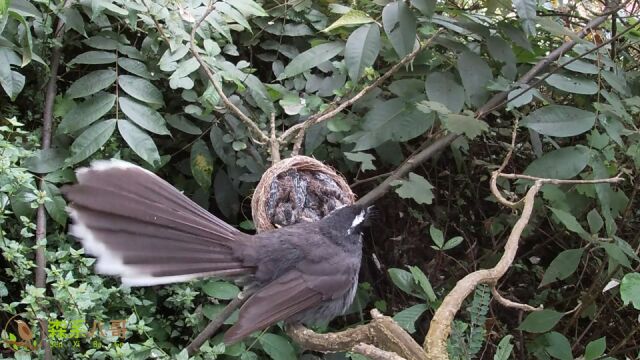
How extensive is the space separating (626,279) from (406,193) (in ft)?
2.83

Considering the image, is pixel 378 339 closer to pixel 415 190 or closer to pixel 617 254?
pixel 415 190

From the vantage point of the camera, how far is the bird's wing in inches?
84.1

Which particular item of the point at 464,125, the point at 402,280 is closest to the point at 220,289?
the point at 402,280

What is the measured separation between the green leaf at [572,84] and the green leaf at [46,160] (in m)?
2.03

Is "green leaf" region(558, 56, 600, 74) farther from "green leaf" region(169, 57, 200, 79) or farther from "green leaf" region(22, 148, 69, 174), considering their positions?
"green leaf" region(22, 148, 69, 174)

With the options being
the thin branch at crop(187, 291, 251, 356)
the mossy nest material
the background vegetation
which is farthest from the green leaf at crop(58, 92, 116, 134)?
the thin branch at crop(187, 291, 251, 356)

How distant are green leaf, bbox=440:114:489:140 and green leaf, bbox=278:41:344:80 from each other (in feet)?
2.03

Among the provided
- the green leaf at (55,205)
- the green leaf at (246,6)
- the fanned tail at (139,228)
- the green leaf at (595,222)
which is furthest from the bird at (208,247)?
the green leaf at (595,222)

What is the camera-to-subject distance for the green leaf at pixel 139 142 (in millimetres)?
2535

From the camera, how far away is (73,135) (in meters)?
2.69

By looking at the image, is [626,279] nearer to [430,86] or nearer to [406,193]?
[406,193]

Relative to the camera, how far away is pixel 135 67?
2.77 m

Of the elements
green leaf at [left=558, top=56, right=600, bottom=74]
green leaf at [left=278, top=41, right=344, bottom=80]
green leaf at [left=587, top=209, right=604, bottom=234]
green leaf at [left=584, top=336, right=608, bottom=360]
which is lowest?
green leaf at [left=584, top=336, right=608, bottom=360]

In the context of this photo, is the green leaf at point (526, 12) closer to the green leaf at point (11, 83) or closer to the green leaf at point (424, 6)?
the green leaf at point (424, 6)
